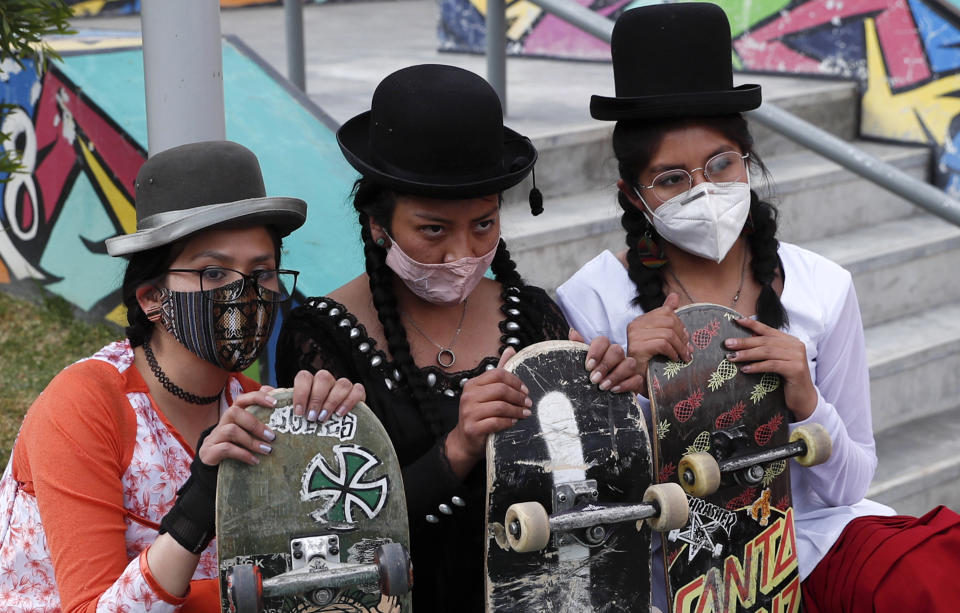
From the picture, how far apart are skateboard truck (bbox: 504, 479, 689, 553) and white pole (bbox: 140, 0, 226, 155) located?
132 centimetres

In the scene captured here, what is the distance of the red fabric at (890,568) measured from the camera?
7.48ft

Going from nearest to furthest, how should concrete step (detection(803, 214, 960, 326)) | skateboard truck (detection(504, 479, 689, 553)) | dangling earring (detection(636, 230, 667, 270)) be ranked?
1. skateboard truck (detection(504, 479, 689, 553))
2. dangling earring (detection(636, 230, 667, 270))
3. concrete step (detection(803, 214, 960, 326))

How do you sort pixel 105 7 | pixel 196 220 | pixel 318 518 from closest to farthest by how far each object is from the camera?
pixel 318 518
pixel 196 220
pixel 105 7

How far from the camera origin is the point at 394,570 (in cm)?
184

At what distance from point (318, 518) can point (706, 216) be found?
1.16 meters

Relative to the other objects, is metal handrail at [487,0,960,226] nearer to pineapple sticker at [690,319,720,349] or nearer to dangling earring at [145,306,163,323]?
pineapple sticker at [690,319,720,349]

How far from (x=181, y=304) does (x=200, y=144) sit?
357mm

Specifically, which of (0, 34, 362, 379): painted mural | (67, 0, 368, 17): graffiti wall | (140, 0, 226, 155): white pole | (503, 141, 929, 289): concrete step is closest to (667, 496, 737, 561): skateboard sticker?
(140, 0, 226, 155): white pole

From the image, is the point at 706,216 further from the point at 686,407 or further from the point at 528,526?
the point at 528,526

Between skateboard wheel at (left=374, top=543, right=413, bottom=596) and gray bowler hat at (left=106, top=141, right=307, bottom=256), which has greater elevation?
gray bowler hat at (left=106, top=141, right=307, bottom=256)

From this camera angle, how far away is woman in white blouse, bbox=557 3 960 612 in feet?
7.75

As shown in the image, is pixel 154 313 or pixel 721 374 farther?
pixel 721 374

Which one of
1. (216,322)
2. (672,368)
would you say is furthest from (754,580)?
(216,322)

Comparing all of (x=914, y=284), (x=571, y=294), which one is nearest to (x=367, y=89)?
(x=914, y=284)
